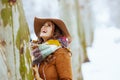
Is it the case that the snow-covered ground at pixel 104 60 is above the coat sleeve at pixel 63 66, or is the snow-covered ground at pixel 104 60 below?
below

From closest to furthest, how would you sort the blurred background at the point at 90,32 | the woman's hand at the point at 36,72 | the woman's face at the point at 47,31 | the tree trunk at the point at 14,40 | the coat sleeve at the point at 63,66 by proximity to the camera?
the tree trunk at the point at 14,40 → the woman's hand at the point at 36,72 → the coat sleeve at the point at 63,66 → the woman's face at the point at 47,31 → the blurred background at the point at 90,32

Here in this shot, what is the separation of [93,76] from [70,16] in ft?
5.01

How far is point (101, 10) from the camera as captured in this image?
25.8 m

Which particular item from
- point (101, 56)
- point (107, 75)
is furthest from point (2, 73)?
point (101, 56)

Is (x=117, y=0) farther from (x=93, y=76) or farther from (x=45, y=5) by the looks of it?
(x=93, y=76)

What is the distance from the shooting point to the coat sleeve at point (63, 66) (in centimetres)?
384

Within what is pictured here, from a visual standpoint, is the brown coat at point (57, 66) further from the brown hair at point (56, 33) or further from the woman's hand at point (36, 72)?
the brown hair at point (56, 33)

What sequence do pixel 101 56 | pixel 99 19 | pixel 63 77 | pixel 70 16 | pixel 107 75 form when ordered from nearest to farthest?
pixel 63 77
pixel 70 16
pixel 107 75
pixel 101 56
pixel 99 19

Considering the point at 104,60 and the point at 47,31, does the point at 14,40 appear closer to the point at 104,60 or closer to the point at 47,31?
the point at 47,31

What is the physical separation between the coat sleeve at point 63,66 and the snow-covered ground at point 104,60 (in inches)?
220

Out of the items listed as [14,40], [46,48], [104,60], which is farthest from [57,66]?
[104,60]

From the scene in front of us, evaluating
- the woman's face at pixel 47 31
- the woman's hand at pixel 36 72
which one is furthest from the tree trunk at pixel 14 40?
the woman's face at pixel 47 31

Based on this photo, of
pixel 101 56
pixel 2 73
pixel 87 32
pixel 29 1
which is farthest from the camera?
pixel 29 1

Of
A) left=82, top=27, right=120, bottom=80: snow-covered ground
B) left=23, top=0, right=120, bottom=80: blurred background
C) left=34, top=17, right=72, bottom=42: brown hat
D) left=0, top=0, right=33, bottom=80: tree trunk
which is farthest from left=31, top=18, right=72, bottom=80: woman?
left=82, top=27, right=120, bottom=80: snow-covered ground
